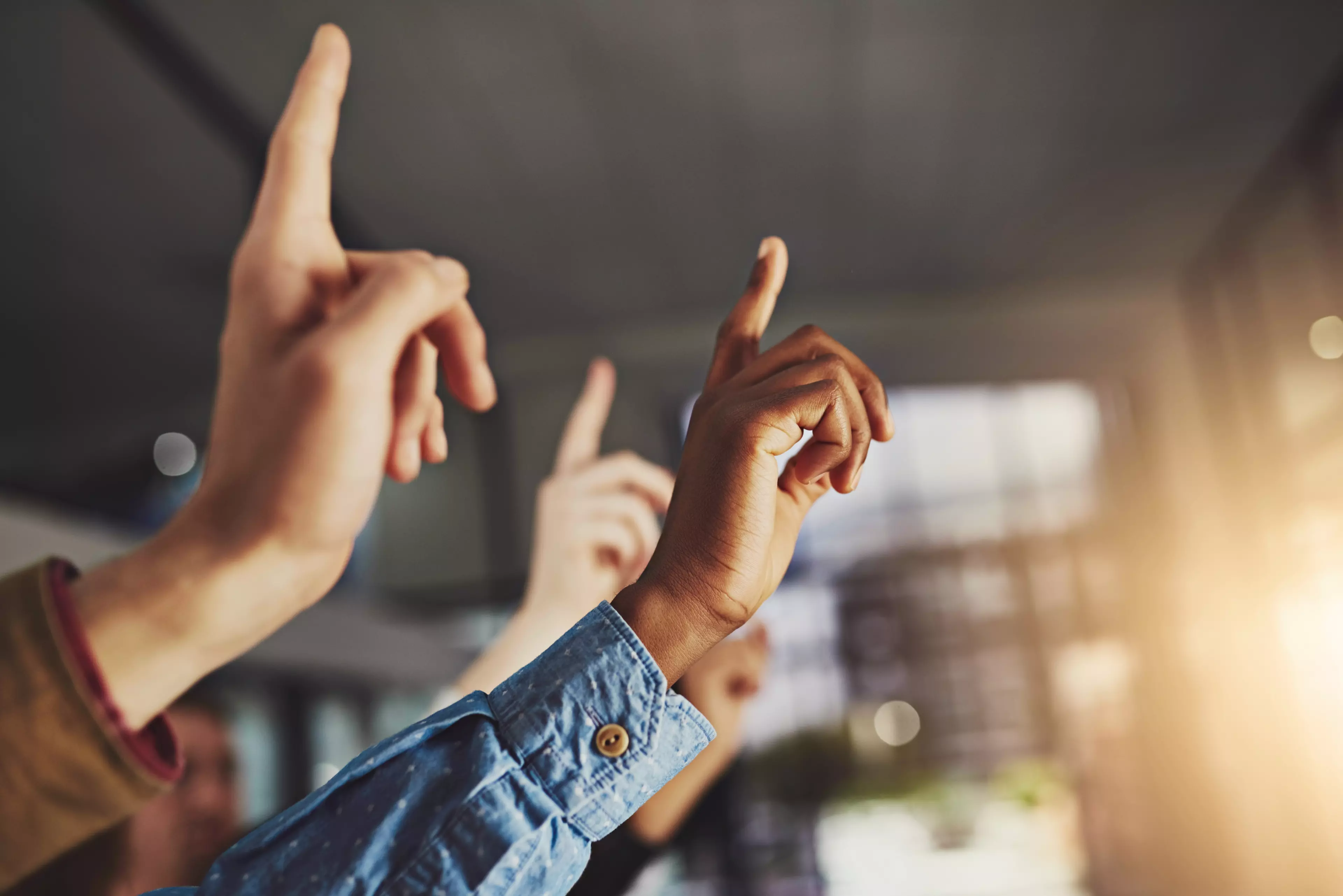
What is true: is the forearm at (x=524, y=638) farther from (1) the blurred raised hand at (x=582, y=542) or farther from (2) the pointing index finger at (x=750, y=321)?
(2) the pointing index finger at (x=750, y=321)

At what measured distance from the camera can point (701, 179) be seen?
125cm

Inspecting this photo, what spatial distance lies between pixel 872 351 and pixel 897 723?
3.22 feet

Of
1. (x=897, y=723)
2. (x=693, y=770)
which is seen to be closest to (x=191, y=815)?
(x=693, y=770)

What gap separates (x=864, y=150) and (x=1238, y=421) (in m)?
1.01

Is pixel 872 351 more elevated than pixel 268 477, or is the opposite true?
pixel 872 351

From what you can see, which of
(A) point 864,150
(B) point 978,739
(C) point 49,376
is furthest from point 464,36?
(B) point 978,739

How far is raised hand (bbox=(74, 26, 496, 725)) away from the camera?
11.4 inches

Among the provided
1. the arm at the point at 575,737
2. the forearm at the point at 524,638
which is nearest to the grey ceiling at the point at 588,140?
the forearm at the point at 524,638

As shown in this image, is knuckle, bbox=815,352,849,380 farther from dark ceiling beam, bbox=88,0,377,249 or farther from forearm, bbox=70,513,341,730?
dark ceiling beam, bbox=88,0,377,249

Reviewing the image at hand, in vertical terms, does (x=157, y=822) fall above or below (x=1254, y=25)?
below

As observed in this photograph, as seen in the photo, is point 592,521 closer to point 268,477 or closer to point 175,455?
point 268,477

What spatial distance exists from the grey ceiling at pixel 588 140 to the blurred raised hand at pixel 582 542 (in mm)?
403

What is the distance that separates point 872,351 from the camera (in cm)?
149

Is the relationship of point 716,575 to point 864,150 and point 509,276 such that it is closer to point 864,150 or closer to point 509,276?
point 864,150
